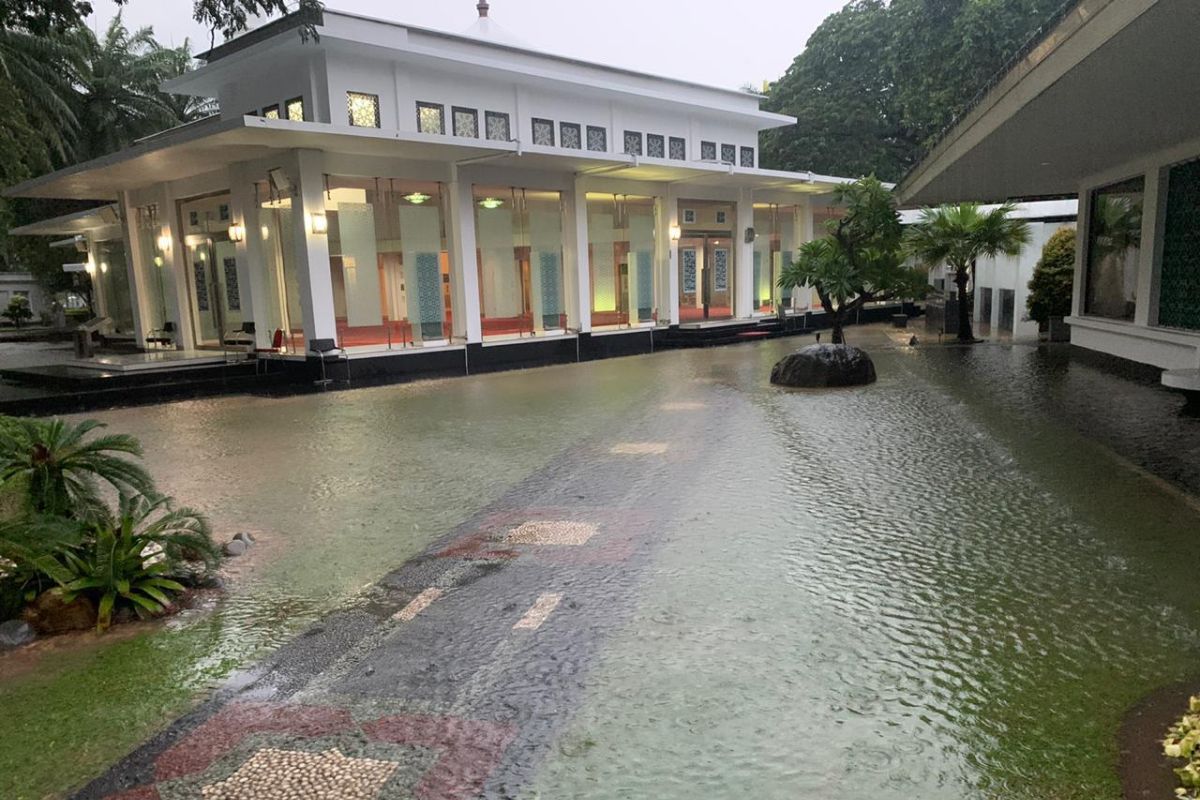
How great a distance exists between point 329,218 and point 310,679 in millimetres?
12726

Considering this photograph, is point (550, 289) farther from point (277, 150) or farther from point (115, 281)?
point (115, 281)

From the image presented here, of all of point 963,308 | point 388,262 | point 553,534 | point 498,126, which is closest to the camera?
point 553,534

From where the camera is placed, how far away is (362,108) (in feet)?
59.5

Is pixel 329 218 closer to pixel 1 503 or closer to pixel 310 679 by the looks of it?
pixel 1 503

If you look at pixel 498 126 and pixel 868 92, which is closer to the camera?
pixel 498 126

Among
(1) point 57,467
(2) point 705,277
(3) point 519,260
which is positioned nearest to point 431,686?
(1) point 57,467

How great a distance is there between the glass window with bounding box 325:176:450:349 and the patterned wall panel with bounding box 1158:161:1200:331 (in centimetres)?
1303

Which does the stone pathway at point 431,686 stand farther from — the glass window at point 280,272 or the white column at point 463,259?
the white column at point 463,259

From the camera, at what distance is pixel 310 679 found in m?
3.97

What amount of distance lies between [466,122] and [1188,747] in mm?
19860

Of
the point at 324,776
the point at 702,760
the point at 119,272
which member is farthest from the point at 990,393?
the point at 119,272

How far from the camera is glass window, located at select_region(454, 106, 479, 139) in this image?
20.0 m

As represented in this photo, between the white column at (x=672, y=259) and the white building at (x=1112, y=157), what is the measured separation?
6054 millimetres

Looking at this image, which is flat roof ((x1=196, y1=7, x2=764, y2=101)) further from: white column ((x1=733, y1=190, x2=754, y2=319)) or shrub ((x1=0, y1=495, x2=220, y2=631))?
shrub ((x1=0, y1=495, x2=220, y2=631))
